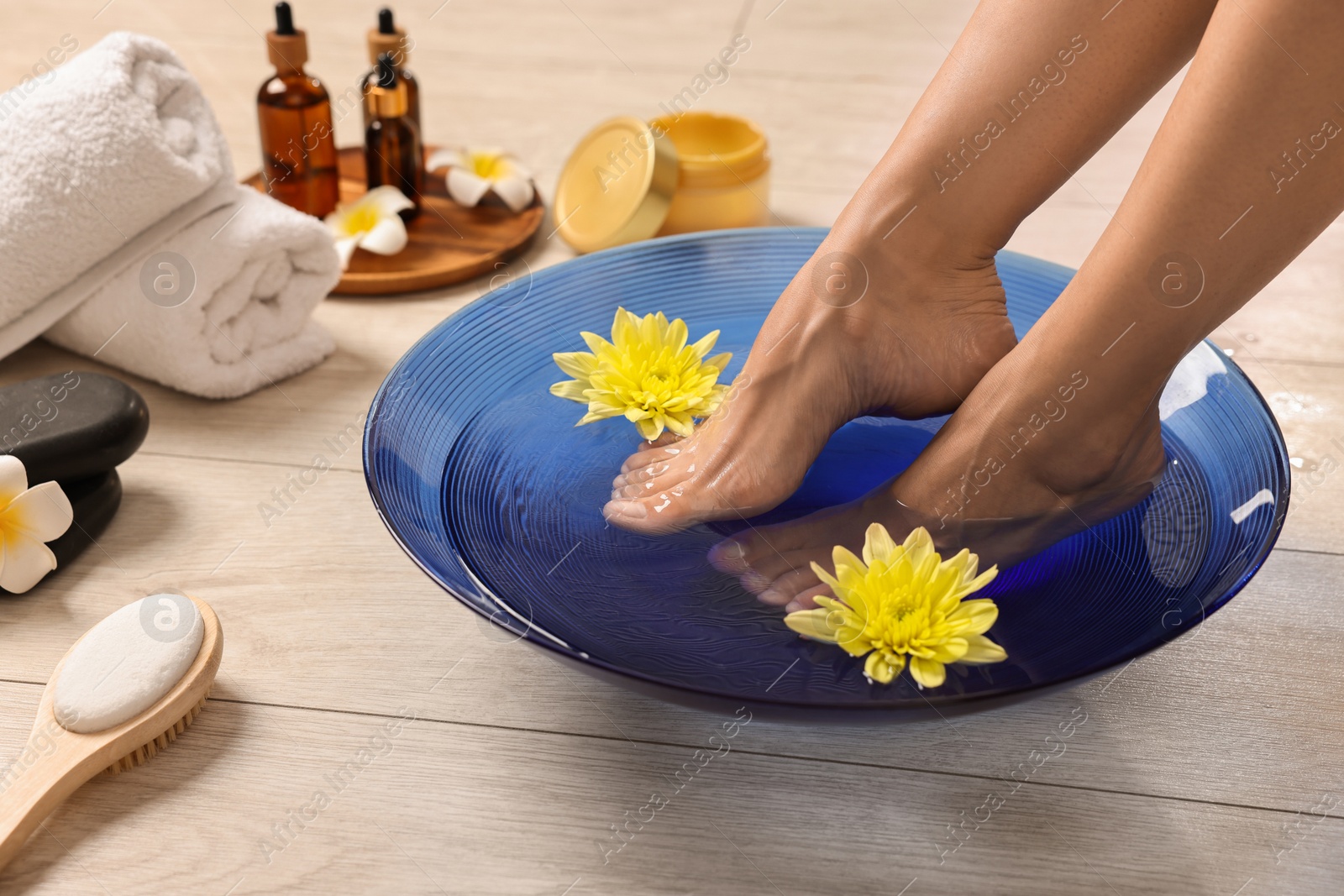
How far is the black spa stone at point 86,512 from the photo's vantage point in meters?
0.77

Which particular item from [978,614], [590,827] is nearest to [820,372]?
[978,614]

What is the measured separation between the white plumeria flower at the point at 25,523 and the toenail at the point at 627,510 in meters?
0.34

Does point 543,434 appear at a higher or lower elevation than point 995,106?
lower

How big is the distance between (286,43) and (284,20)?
0.07 ft

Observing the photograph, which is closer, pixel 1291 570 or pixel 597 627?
pixel 597 627

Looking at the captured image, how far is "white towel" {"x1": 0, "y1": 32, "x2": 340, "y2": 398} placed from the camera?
2.87 feet

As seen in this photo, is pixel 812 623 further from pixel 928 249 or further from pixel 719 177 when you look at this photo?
pixel 719 177

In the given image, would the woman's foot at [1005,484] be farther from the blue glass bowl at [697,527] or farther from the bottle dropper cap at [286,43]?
the bottle dropper cap at [286,43]

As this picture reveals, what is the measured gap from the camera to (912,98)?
5.08 ft

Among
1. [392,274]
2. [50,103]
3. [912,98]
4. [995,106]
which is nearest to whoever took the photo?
[995,106]

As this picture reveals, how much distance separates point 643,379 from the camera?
0.79 meters

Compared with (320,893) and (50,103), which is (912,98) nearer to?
(50,103)

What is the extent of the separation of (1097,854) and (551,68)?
1.33 metres

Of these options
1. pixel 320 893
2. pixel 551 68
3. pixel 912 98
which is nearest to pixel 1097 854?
pixel 320 893
